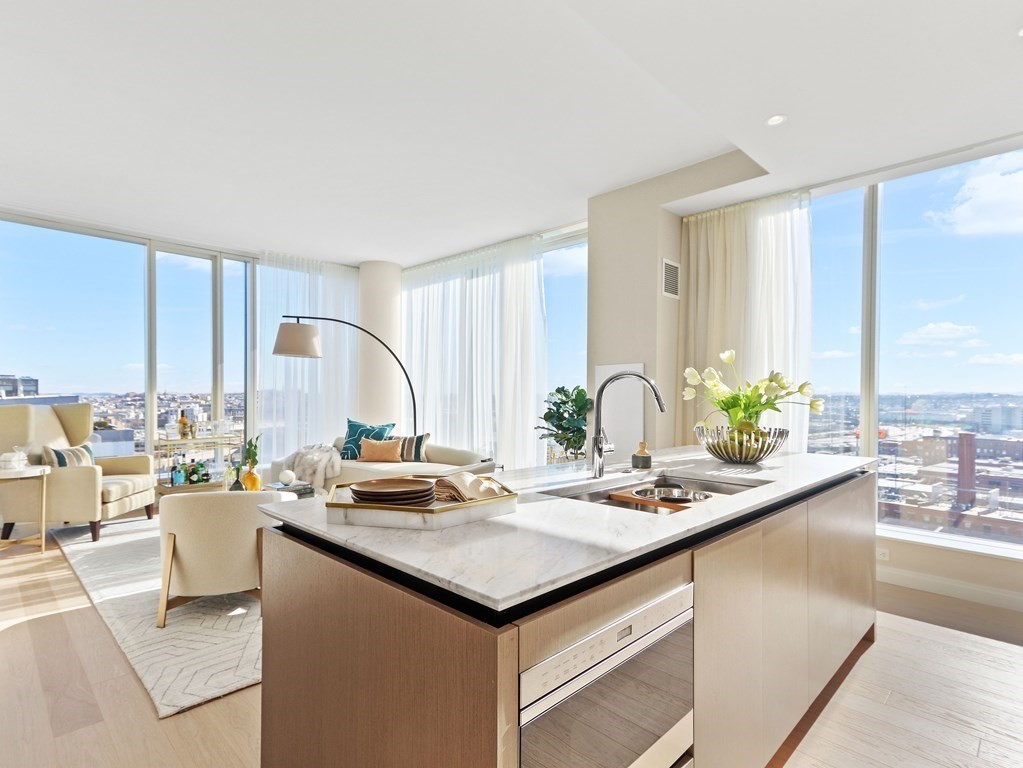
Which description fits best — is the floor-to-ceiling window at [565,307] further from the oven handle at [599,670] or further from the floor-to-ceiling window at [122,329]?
the oven handle at [599,670]

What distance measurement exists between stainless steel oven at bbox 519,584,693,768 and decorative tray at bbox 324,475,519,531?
0.41 metres

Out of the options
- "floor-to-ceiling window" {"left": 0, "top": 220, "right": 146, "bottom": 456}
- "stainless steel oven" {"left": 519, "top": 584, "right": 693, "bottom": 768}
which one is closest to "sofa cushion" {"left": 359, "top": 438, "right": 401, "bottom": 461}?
"floor-to-ceiling window" {"left": 0, "top": 220, "right": 146, "bottom": 456}

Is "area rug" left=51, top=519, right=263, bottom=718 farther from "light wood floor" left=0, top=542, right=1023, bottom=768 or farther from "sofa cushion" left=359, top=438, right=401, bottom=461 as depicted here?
"sofa cushion" left=359, top=438, right=401, bottom=461

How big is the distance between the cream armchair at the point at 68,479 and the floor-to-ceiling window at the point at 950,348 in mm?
5222

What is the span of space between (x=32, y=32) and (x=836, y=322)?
4604 mm

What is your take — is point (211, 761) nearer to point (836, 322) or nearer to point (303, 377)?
point (836, 322)

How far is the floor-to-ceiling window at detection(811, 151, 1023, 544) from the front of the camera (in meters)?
3.10

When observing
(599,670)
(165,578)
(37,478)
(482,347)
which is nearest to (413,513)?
(599,670)

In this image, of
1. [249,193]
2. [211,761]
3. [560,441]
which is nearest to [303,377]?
[249,193]

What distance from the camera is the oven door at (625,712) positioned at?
2.96 feet

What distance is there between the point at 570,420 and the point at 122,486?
3577 millimetres

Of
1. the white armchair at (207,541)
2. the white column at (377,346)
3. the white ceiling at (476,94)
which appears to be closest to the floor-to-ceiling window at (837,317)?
the white ceiling at (476,94)

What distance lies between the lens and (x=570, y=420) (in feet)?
15.0

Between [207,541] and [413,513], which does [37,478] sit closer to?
[207,541]
